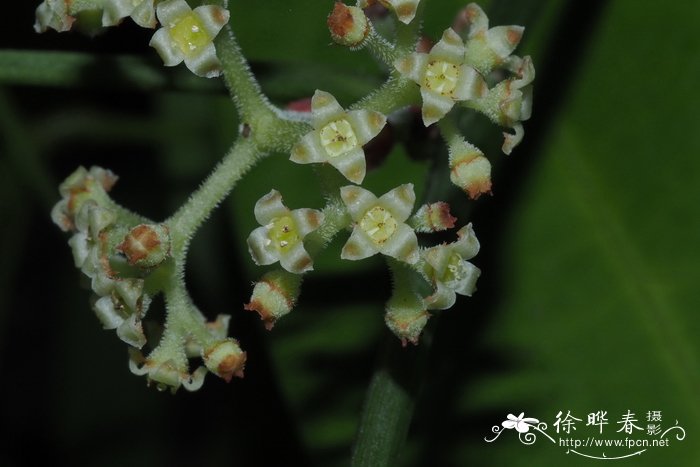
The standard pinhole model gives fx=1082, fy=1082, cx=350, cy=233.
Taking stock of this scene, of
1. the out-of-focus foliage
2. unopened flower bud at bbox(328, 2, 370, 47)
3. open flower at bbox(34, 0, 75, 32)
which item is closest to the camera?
unopened flower bud at bbox(328, 2, 370, 47)

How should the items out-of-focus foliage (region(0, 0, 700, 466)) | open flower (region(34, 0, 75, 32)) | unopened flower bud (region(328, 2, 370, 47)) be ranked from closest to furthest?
unopened flower bud (region(328, 2, 370, 47)) → open flower (region(34, 0, 75, 32)) → out-of-focus foliage (region(0, 0, 700, 466))

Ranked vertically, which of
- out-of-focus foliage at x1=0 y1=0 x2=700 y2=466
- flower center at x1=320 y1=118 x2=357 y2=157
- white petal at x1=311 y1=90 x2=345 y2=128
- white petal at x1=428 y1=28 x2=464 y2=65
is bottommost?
out-of-focus foliage at x1=0 y1=0 x2=700 y2=466

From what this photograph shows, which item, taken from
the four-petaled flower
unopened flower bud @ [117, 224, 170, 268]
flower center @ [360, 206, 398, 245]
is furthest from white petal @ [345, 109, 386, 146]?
the four-petaled flower

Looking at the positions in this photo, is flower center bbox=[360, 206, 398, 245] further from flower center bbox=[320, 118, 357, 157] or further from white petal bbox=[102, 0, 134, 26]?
white petal bbox=[102, 0, 134, 26]

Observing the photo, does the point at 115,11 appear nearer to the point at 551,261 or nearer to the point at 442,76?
the point at 442,76

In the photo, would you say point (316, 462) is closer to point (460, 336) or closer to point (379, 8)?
point (460, 336)

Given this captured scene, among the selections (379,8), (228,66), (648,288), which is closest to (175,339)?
(228,66)

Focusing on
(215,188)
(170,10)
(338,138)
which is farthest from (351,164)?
(170,10)
